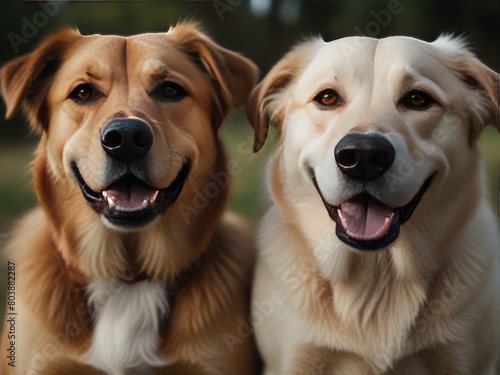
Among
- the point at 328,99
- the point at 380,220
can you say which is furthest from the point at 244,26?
the point at 380,220

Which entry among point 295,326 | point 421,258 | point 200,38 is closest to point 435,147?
point 421,258

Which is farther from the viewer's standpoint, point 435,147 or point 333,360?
point 333,360

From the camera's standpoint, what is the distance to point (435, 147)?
243cm

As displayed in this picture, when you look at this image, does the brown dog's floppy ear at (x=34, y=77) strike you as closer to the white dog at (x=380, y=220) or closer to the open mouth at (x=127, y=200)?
the open mouth at (x=127, y=200)

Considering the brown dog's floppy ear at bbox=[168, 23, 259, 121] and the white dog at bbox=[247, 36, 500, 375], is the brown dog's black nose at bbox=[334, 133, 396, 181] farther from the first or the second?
the brown dog's floppy ear at bbox=[168, 23, 259, 121]

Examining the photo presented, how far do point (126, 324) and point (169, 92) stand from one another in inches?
35.7

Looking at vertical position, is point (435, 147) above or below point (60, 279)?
above

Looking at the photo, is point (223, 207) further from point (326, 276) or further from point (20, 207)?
point (20, 207)

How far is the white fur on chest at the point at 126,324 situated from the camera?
268 centimetres

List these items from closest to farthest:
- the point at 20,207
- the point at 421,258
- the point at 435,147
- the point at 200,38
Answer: the point at 435,147, the point at 421,258, the point at 200,38, the point at 20,207

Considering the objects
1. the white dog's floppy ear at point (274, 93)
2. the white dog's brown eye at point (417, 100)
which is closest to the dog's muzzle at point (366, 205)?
the white dog's brown eye at point (417, 100)

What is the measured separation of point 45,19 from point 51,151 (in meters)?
0.57

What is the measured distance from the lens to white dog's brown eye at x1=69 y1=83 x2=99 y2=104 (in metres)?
2.64

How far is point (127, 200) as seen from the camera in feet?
8.52
